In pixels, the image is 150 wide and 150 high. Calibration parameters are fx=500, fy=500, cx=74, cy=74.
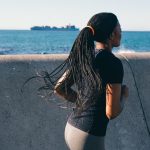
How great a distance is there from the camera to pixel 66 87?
3848 millimetres

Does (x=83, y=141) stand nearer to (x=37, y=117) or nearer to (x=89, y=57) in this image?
(x=89, y=57)

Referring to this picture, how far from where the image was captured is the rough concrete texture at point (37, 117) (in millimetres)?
5277

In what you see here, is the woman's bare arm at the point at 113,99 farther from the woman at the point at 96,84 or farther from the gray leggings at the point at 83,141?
the gray leggings at the point at 83,141

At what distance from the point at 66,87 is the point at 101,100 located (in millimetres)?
473

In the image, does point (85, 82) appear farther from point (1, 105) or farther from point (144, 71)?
point (144, 71)

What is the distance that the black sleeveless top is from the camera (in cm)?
340

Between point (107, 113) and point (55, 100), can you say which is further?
point (55, 100)

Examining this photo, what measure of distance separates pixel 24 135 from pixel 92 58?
2046 mm

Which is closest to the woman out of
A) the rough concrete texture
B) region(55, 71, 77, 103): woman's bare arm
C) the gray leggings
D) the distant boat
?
the gray leggings

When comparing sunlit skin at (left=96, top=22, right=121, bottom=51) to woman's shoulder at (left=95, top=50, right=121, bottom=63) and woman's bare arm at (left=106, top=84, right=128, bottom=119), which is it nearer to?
woman's shoulder at (left=95, top=50, right=121, bottom=63)

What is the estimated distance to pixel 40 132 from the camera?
5348 mm

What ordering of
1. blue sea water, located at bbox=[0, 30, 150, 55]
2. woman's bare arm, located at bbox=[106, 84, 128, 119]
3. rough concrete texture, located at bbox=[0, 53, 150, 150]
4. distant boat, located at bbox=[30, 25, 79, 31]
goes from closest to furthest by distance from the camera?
woman's bare arm, located at bbox=[106, 84, 128, 119]
rough concrete texture, located at bbox=[0, 53, 150, 150]
blue sea water, located at bbox=[0, 30, 150, 55]
distant boat, located at bbox=[30, 25, 79, 31]

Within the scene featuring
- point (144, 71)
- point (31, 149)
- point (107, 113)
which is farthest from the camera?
point (144, 71)

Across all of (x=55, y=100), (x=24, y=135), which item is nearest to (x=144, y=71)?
(x=55, y=100)
